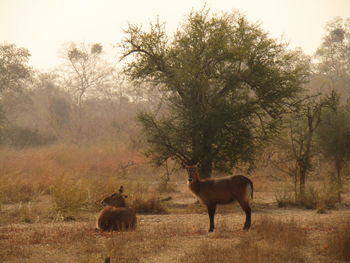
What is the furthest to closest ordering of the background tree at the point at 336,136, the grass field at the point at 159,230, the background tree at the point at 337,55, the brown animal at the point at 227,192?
1. the background tree at the point at 337,55
2. the background tree at the point at 336,136
3. the brown animal at the point at 227,192
4. the grass field at the point at 159,230

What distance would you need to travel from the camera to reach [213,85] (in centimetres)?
1627

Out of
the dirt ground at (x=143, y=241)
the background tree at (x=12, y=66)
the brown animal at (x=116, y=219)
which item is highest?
the background tree at (x=12, y=66)

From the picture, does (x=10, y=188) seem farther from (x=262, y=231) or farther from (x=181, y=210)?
(x=262, y=231)

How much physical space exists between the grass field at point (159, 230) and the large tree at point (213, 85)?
1.98m

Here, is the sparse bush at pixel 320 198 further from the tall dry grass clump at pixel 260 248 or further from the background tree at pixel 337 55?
the background tree at pixel 337 55

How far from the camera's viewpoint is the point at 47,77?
181 feet

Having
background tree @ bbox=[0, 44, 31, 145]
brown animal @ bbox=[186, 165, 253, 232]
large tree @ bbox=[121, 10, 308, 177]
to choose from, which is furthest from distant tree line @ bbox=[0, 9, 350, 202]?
background tree @ bbox=[0, 44, 31, 145]

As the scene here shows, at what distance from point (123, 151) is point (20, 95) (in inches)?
870

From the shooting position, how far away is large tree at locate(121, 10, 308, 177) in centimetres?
1551

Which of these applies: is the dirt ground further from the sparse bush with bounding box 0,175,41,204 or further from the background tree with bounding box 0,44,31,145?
the background tree with bounding box 0,44,31,145

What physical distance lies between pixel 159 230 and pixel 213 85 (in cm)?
758

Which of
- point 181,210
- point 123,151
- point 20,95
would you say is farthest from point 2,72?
point 181,210

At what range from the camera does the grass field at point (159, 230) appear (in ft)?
24.3

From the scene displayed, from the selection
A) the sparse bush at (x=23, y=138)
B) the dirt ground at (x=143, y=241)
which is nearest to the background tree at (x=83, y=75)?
the sparse bush at (x=23, y=138)
